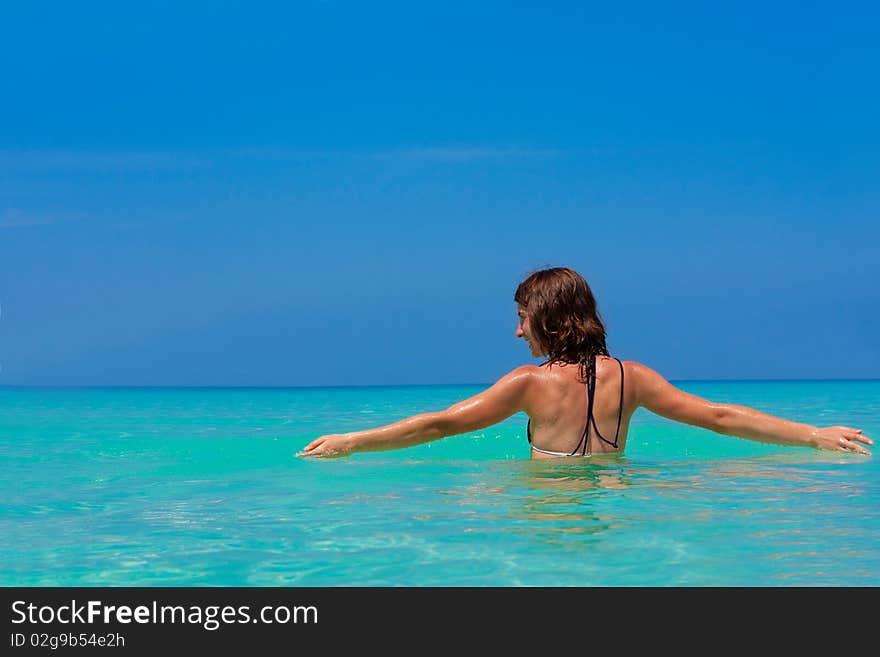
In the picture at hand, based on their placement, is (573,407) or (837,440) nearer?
(573,407)

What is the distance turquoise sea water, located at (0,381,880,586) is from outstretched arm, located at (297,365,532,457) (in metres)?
0.25

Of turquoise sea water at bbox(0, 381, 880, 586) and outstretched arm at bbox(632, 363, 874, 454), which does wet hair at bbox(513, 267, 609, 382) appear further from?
turquoise sea water at bbox(0, 381, 880, 586)

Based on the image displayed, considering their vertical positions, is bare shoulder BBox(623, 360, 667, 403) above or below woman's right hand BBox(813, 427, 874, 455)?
above

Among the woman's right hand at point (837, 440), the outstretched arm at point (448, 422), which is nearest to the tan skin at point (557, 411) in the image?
the outstretched arm at point (448, 422)

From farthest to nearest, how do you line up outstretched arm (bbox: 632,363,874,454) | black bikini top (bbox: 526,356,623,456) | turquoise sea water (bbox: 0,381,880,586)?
outstretched arm (bbox: 632,363,874,454)
black bikini top (bbox: 526,356,623,456)
turquoise sea water (bbox: 0,381,880,586)

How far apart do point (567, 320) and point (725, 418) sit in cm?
121

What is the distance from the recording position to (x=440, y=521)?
14.4 ft

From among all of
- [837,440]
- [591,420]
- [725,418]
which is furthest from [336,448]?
[837,440]

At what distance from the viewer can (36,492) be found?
5934 millimetres

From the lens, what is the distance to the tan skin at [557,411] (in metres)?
5.55

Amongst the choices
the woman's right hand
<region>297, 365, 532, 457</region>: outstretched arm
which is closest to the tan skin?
<region>297, 365, 532, 457</region>: outstretched arm

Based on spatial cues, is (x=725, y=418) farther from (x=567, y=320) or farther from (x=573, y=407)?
(x=567, y=320)

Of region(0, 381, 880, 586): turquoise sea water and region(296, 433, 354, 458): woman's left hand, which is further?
region(296, 433, 354, 458): woman's left hand

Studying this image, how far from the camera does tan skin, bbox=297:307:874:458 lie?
555 cm
